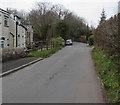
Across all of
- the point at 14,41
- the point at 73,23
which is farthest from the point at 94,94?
the point at 73,23

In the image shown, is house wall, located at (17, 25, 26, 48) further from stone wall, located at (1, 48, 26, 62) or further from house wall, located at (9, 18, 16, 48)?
stone wall, located at (1, 48, 26, 62)

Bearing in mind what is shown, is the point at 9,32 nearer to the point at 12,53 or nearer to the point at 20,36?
the point at 20,36

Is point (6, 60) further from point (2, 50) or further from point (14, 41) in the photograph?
point (14, 41)

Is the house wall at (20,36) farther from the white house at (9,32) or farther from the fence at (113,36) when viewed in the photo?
the fence at (113,36)

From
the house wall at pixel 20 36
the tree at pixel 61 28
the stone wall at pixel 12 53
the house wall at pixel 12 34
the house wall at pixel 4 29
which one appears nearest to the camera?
the stone wall at pixel 12 53

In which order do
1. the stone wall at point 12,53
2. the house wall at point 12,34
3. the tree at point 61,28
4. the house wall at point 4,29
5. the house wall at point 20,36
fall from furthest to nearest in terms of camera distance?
the tree at point 61,28 → the house wall at point 20,36 → the house wall at point 12,34 → the house wall at point 4,29 → the stone wall at point 12,53

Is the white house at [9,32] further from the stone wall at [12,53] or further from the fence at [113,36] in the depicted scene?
the fence at [113,36]

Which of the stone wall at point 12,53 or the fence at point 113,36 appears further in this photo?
the stone wall at point 12,53

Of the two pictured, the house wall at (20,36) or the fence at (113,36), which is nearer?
the fence at (113,36)

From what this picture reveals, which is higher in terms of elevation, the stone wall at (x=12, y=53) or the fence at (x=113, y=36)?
the fence at (x=113, y=36)

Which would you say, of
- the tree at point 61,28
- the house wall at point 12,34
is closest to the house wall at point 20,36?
the house wall at point 12,34

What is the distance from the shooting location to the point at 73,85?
12008 millimetres

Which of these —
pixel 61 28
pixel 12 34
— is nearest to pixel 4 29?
pixel 12 34

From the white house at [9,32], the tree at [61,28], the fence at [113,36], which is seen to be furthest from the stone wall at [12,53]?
the tree at [61,28]
